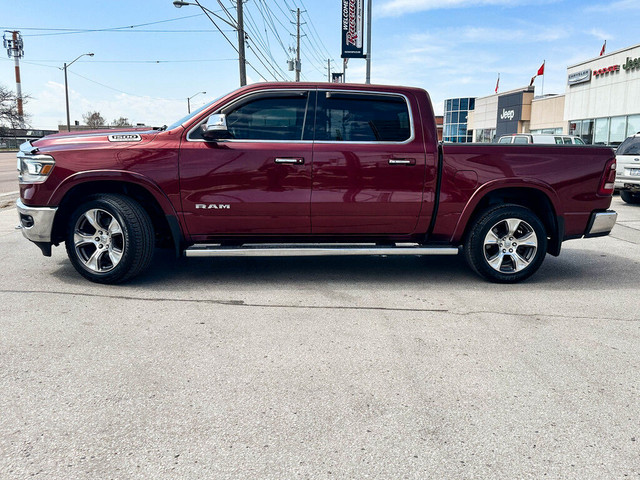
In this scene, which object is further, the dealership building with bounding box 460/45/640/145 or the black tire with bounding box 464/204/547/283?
the dealership building with bounding box 460/45/640/145

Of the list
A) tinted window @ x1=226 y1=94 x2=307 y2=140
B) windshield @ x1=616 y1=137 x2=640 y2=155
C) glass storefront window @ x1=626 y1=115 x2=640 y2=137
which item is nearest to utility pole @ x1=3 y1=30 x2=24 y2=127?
glass storefront window @ x1=626 y1=115 x2=640 y2=137

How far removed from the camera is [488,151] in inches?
210

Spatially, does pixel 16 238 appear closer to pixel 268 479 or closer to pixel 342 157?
pixel 342 157

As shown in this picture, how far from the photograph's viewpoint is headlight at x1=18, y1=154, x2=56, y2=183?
5086mm

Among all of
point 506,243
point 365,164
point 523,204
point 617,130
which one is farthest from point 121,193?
point 617,130

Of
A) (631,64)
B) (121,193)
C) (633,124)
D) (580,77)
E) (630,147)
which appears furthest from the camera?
(580,77)

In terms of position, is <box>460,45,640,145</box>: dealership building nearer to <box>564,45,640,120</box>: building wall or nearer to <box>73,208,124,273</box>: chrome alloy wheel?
<box>564,45,640,120</box>: building wall

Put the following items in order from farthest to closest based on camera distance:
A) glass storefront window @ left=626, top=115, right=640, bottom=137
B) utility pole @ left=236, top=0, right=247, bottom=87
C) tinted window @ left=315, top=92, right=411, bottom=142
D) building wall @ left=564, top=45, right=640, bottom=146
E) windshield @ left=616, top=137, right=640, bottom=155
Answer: building wall @ left=564, top=45, right=640, bottom=146 → glass storefront window @ left=626, top=115, right=640, bottom=137 → utility pole @ left=236, top=0, right=247, bottom=87 → windshield @ left=616, top=137, right=640, bottom=155 → tinted window @ left=315, top=92, right=411, bottom=142

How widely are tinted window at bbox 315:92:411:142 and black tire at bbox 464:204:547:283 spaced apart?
1.22 m

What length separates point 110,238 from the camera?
5223 mm

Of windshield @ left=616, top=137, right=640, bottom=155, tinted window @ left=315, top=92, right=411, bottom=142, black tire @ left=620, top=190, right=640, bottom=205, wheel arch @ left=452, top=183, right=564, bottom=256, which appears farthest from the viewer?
black tire @ left=620, top=190, right=640, bottom=205

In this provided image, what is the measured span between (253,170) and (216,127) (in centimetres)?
56

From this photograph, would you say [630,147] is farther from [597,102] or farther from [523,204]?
[597,102]

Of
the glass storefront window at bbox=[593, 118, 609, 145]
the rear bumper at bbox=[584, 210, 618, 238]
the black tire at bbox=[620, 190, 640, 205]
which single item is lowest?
the black tire at bbox=[620, 190, 640, 205]
